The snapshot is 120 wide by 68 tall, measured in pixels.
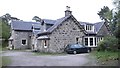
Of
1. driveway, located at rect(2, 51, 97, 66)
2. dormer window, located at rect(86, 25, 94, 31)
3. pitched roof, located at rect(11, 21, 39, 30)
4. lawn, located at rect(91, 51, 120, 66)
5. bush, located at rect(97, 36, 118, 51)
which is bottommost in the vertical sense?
driveway, located at rect(2, 51, 97, 66)

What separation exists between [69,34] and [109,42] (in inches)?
352

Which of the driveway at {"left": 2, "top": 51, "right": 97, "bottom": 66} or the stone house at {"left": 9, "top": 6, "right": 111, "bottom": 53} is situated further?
the stone house at {"left": 9, "top": 6, "right": 111, "bottom": 53}

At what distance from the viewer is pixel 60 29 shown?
31031mm

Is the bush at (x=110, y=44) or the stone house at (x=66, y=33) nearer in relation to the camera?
the bush at (x=110, y=44)

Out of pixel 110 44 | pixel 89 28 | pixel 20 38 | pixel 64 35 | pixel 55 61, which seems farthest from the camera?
pixel 20 38

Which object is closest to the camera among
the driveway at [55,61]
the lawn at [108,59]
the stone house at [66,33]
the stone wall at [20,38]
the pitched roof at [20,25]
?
the lawn at [108,59]

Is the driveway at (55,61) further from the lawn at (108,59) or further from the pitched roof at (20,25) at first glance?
the pitched roof at (20,25)

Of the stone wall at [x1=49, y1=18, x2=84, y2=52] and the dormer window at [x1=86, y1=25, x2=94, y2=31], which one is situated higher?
the dormer window at [x1=86, y1=25, x2=94, y2=31]

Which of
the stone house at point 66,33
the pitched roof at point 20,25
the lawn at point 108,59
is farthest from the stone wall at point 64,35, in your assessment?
the pitched roof at point 20,25

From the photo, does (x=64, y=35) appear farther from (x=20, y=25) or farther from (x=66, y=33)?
(x=20, y=25)

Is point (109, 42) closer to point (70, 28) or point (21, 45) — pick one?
point (70, 28)

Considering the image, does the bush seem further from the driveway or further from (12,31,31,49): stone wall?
(12,31,31,49): stone wall

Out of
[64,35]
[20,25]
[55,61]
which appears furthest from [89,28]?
[55,61]

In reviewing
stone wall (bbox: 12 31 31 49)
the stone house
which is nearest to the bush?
the stone house
